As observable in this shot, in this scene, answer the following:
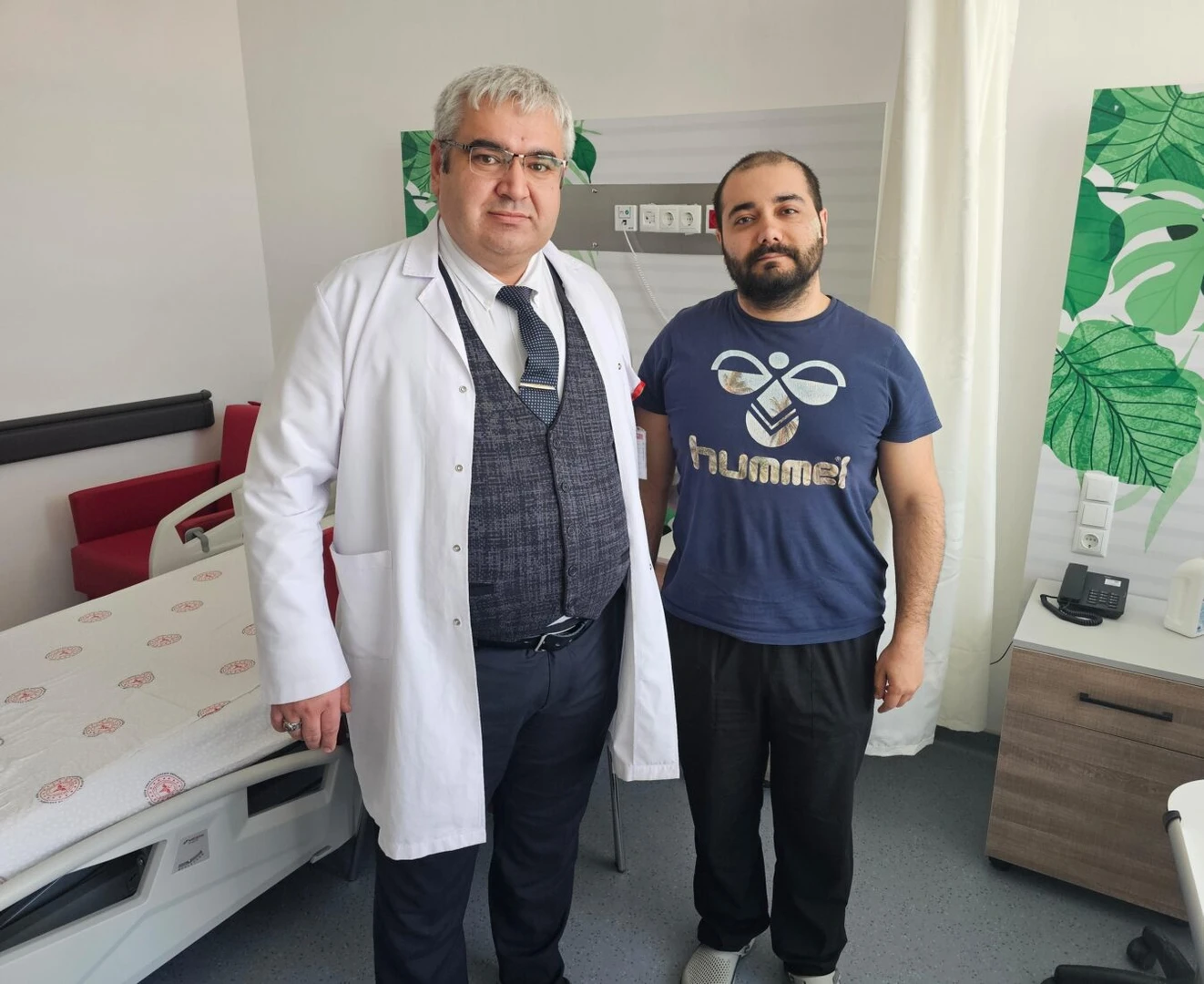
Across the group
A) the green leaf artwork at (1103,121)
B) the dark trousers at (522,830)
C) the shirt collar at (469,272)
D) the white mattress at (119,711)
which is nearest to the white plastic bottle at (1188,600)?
the green leaf artwork at (1103,121)

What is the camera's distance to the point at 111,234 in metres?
3.61

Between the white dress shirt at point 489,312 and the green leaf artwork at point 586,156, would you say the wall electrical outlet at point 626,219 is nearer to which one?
the green leaf artwork at point 586,156

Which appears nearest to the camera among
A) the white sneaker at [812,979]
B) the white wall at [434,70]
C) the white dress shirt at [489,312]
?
the white dress shirt at [489,312]

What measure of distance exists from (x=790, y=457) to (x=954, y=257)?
995mm

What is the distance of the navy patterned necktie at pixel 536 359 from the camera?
150 centimetres

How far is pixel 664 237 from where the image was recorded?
2934 mm

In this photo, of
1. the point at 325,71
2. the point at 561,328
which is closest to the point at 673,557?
the point at 561,328

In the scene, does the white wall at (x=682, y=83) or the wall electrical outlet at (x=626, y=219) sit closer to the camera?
the white wall at (x=682, y=83)

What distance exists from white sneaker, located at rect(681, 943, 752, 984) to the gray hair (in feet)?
5.67

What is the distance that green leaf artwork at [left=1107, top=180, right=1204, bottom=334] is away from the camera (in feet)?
7.02

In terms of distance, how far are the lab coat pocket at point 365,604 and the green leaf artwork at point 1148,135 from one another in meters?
2.02

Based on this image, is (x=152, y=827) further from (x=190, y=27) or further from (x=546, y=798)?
(x=190, y=27)

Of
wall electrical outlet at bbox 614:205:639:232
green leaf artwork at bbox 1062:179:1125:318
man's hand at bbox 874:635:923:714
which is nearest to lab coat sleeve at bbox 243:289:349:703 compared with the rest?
→ man's hand at bbox 874:635:923:714

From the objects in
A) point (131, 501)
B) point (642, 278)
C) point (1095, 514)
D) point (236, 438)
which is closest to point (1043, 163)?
point (1095, 514)
